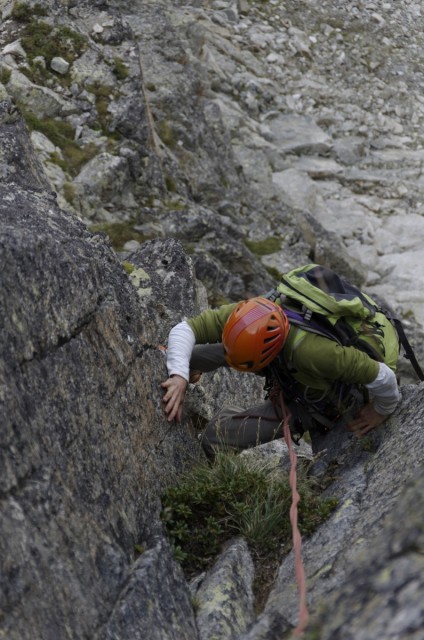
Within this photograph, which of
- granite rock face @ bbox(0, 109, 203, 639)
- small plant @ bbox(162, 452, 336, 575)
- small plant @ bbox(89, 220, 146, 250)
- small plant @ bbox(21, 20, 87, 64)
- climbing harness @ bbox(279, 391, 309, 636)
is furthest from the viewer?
small plant @ bbox(21, 20, 87, 64)

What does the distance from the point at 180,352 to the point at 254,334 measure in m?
1.07

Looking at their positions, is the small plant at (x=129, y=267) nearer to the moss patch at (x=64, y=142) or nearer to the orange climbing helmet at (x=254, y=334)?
the orange climbing helmet at (x=254, y=334)

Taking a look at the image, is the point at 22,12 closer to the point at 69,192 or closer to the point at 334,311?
the point at 69,192

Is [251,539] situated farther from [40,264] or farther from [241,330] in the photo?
[40,264]

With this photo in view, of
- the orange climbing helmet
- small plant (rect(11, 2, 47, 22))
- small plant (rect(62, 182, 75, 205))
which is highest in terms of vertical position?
small plant (rect(11, 2, 47, 22))

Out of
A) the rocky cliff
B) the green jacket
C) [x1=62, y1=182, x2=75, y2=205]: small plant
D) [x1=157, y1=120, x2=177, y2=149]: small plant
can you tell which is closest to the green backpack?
the green jacket

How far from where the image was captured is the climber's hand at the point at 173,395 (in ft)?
23.4

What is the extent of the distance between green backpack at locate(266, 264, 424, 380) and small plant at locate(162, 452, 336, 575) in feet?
5.01

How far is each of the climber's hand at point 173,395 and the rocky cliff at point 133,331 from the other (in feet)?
0.44

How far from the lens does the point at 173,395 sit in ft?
23.4

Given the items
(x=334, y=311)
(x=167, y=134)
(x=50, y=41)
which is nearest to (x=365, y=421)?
(x=334, y=311)

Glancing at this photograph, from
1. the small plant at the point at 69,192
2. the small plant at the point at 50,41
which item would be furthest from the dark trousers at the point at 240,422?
the small plant at the point at 50,41

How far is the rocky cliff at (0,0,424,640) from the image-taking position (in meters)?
4.50

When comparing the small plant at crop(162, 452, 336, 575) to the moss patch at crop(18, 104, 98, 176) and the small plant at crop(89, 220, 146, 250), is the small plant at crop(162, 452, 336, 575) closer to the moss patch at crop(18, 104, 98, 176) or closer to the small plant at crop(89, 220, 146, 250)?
the small plant at crop(89, 220, 146, 250)
